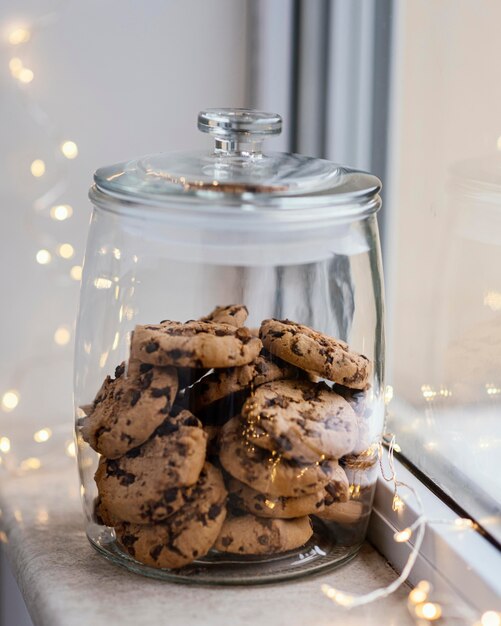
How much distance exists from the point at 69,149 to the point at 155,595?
526mm

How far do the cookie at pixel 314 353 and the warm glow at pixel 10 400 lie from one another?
41 centimetres

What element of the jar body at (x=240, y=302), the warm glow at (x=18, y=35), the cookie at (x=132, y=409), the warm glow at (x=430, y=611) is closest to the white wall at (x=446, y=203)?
the jar body at (x=240, y=302)

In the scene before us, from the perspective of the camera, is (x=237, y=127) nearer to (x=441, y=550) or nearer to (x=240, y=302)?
(x=240, y=302)

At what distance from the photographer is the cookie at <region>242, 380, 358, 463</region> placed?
763mm

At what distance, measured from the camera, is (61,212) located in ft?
3.56

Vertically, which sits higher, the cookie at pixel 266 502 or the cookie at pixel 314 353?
the cookie at pixel 314 353

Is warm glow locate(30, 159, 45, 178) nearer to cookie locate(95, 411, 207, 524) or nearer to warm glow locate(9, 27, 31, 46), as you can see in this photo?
warm glow locate(9, 27, 31, 46)

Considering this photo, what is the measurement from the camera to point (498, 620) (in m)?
0.73

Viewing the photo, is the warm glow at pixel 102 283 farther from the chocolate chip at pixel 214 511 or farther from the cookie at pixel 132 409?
the chocolate chip at pixel 214 511

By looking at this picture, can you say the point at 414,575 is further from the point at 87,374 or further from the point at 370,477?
the point at 87,374

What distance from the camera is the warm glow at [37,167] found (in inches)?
41.7

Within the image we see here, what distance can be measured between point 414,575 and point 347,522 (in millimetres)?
76

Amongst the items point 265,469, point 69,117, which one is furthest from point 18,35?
point 265,469

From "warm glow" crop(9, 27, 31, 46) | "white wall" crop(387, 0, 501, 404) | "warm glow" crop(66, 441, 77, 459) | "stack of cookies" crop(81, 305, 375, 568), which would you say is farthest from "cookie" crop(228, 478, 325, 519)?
"warm glow" crop(9, 27, 31, 46)
